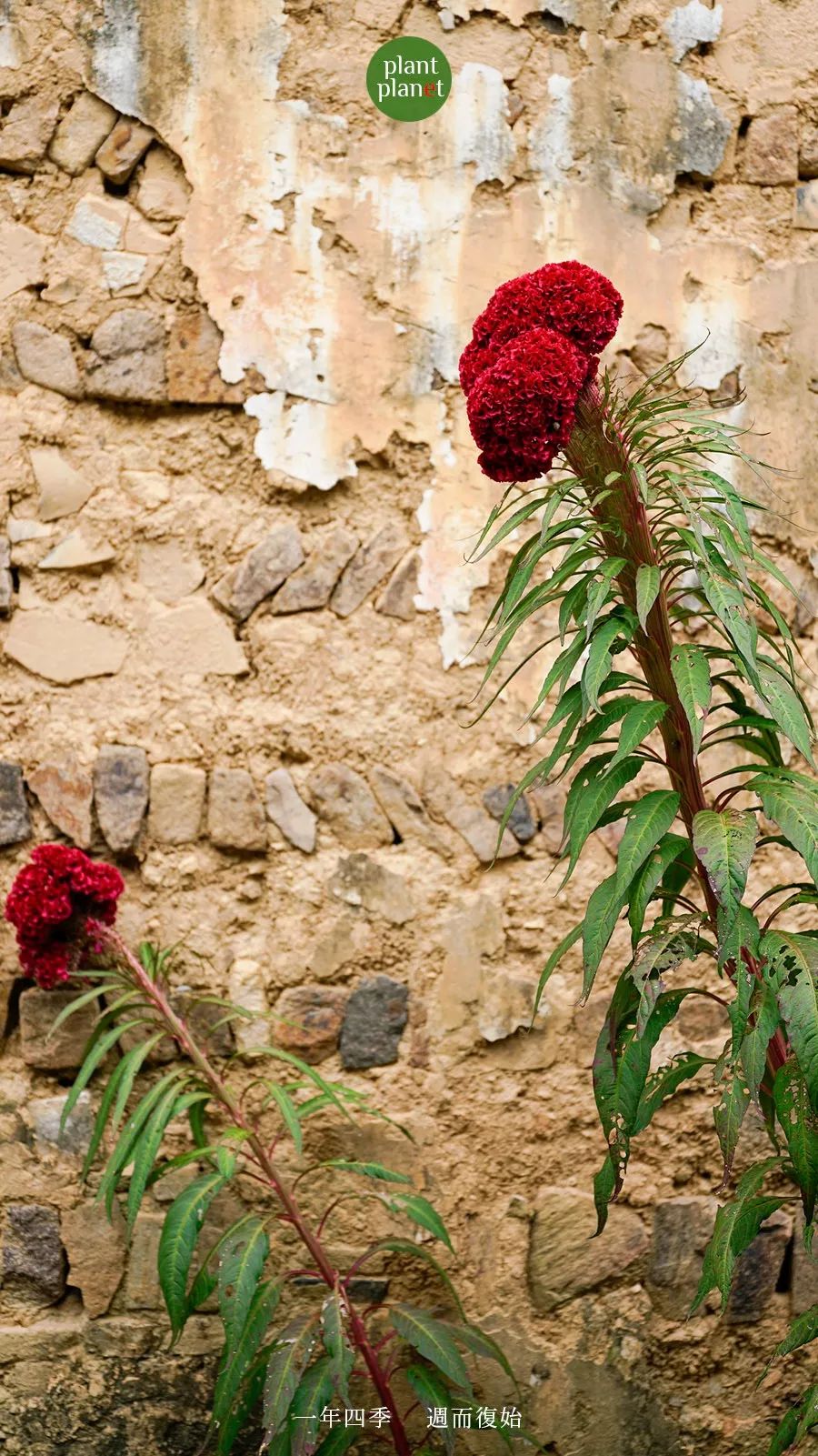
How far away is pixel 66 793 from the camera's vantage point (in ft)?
8.29

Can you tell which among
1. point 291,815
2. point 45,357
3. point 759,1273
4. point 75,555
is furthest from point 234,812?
point 759,1273

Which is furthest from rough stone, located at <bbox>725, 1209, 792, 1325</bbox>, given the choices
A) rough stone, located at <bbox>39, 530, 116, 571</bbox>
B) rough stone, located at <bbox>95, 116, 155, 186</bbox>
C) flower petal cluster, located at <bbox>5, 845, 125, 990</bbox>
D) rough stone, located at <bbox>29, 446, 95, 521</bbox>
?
rough stone, located at <bbox>95, 116, 155, 186</bbox>

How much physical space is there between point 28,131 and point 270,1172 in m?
1.97

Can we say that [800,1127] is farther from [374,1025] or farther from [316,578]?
[316,578]

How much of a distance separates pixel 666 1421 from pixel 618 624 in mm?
1628

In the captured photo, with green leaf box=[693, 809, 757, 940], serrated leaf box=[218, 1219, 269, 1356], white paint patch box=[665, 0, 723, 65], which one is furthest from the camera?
white paint patch box=[665, 0, 723, 65]

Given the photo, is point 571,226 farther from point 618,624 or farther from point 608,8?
point 618,624

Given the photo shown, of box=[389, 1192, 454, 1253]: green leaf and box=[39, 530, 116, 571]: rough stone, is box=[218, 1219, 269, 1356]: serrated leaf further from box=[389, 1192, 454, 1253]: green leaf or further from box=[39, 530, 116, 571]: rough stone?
box=[39, 530, 116, 571]: rough stone

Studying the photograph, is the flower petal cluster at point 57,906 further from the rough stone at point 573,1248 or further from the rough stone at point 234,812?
the rough stone at point 573,1248

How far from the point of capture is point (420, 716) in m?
2.57

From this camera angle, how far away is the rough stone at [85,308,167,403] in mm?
2588

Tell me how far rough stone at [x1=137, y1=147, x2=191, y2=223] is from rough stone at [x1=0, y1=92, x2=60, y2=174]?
21 centimetres

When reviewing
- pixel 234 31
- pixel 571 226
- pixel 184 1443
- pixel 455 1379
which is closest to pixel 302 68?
pixel 234 31

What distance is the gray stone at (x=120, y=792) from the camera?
2518 mm
